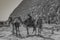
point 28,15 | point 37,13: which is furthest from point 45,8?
point 28,15

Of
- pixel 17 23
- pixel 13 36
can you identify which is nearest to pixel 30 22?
pixel 17 23

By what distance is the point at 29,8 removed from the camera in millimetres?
1150

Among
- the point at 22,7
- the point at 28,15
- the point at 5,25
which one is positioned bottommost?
the point at 5,25

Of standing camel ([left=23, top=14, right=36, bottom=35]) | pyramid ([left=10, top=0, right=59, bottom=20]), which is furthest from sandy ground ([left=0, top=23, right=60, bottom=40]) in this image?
pyramid ([left=10, top=0, right=59, bottom=20])

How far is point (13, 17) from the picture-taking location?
119cm

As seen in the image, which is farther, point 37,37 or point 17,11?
point 17,11

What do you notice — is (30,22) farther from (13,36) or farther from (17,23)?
(13,36)

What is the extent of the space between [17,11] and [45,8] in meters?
0.35

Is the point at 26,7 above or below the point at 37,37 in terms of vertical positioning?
above

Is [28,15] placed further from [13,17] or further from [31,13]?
[13,17]

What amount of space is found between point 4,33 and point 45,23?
0.50 meters

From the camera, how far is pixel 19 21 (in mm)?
1142

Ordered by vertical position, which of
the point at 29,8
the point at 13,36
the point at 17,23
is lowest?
the point at 13,36

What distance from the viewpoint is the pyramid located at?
1.11 meters
